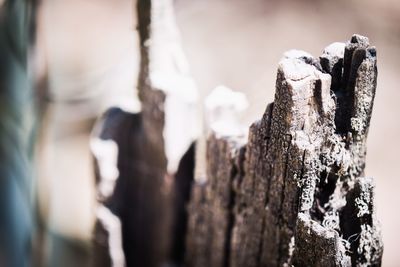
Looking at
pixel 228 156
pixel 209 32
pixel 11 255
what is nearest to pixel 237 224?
pixel 228 156

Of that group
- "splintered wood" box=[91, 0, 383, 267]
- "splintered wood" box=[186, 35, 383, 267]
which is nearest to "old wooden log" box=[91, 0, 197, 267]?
"splintered wood" box=[91, 0, 383, 267]

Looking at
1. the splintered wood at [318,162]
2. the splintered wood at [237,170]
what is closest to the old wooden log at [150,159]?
the splintered wood at [237,170]

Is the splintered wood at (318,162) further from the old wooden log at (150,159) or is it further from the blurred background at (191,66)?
the old wooden log at (150,159)

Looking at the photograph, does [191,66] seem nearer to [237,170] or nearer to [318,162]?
[237,170]

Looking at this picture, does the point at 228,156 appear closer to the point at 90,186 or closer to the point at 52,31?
the point at 90,186

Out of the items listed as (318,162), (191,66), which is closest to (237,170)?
(318,162)
